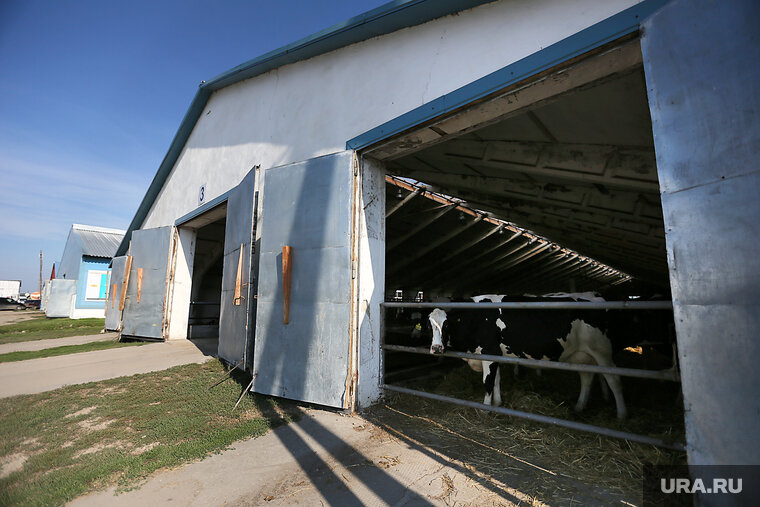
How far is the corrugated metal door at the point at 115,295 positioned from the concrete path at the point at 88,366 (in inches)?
144

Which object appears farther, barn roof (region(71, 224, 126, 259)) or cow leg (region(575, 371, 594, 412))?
barn roof (region(71, 224, 126, 259))

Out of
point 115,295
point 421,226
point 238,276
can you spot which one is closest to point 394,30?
point 238,276

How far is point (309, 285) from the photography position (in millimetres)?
4242

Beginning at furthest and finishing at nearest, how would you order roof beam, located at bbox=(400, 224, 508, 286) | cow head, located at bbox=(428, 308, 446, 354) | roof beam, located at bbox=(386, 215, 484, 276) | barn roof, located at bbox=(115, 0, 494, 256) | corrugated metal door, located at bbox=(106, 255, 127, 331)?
corrugated metal door, located at bbox=(106, 255, 127, 331), roof beam, located at bbox=(400, 224, 508, 286), roof beam, located at bbox=(386, 215, 484, 276), cow head, located at bbox=(428, 308, 446, 354), barn roof, located at bbox=(115, 0, 494, 256)

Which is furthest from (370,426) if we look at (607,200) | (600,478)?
(607,200)

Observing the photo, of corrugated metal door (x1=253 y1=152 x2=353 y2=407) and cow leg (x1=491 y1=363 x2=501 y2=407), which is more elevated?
corrugated metal door (x1=253 y1=152 x2=353 y2=407)

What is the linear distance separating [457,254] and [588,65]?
7931mm

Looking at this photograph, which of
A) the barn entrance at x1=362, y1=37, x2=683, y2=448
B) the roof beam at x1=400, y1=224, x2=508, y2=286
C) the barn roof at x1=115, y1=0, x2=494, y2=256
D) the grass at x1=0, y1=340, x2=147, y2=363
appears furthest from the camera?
the roof beam at x1=400, y1=224, x2=508, y2=286

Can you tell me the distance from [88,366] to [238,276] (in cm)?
394

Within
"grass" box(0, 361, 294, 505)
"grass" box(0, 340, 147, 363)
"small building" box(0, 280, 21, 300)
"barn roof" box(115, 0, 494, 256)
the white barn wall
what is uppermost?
"barn roof" box(115, 0, 494, 256)

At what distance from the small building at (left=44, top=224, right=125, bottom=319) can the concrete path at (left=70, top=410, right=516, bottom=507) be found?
2239 centimetres

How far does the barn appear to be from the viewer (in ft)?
6.08

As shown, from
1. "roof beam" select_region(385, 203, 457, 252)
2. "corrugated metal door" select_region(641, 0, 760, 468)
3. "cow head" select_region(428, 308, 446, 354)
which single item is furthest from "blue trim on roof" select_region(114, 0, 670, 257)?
"roof beam" select_region(385, 203, 457, 252)
